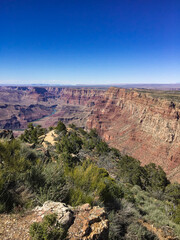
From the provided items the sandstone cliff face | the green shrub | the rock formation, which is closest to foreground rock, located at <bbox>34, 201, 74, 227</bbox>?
the rock formation

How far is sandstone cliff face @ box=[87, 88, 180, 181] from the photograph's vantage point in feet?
160

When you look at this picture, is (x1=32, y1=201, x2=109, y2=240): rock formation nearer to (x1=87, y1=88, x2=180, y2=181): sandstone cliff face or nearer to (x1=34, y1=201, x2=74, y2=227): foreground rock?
(x1=34, y1=201, x2=74, y2=227): foreground rock

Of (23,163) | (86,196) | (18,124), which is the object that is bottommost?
(18,124)

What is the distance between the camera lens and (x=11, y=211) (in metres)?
5.08

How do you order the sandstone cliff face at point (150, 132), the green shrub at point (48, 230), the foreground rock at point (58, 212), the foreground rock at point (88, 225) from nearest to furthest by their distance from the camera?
the green shrub at point (48, 230), the foreground rock at point (88, 225), the foreground rock at point (58, 212), the sandstone cliff face at point (150, 132)

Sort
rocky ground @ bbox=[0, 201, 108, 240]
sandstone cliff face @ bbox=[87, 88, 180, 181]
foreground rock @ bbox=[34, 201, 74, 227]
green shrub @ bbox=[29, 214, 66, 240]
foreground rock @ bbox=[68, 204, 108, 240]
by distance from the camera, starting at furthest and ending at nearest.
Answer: sandstone cliff face @ bbox=[87, 88, 180, 181] < foreground rock @ bbox=[34, 201, 74, 227] < foreground rock @ bbox=[68, 204, 108, 240] < rocky ground @ bbox=[0, 201, 108, 240] < green shrub @ bbox=[29, 214, 66, 240]

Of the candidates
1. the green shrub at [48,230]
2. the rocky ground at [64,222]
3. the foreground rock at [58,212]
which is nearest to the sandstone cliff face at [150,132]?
the rocky ground at [64,222]

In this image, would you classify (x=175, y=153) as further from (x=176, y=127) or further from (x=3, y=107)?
(x=3, y=107)

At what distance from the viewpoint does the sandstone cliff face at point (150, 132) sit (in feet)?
160

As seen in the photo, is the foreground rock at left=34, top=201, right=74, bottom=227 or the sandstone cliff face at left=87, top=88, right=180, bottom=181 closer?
the foreground rock at left=34, top=201, right=74, bottom=227

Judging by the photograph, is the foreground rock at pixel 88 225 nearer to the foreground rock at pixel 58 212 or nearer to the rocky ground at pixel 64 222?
the rocky ground at pixel 64 222

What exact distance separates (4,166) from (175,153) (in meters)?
53.2

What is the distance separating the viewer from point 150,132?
206ft

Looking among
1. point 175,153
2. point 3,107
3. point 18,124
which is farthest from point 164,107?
point 3,107
